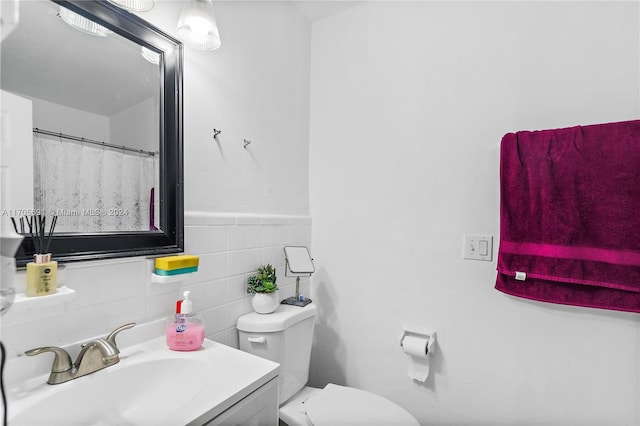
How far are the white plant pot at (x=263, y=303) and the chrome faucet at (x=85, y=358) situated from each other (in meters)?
0.49

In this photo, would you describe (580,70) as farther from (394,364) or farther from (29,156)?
(29,156)

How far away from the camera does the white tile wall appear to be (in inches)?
30.9

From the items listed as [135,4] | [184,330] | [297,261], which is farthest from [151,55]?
[297,261]

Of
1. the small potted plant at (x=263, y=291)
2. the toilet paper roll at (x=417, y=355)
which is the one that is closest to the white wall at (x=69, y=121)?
the small potted plant at (x=263, y=291)

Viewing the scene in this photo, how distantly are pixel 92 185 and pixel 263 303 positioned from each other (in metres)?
0.70

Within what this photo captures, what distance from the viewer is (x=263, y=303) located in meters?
1.30

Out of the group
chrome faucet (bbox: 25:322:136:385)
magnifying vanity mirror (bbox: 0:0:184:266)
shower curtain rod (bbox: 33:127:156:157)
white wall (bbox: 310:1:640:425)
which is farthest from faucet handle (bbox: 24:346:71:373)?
white wall (bbox: 310:1:640:425)

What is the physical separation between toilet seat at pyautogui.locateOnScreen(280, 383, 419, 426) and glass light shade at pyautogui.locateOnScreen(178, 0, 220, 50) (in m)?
1.33

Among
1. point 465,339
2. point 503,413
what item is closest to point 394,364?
point 465,339

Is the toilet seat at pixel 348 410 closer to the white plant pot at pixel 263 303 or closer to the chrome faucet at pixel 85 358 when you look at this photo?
the white plant pot at pixel 263 303

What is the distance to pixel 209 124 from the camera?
1.22 metres

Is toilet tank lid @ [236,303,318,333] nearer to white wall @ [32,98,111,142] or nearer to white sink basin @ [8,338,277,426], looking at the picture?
white sink basin @ [8,338,277,426]

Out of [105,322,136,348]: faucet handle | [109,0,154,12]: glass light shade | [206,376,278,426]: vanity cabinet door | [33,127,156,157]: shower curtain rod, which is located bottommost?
[206,376,278,426]: vanity cabinet door

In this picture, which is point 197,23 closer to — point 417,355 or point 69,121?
point 69,121
